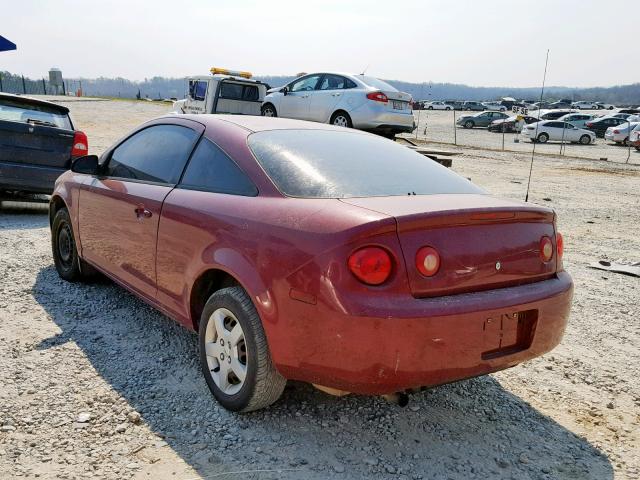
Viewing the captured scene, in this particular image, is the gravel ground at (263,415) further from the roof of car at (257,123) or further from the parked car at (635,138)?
the parked car at (635,138)

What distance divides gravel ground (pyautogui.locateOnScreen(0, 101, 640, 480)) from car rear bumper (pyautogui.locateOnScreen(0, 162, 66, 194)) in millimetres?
3184

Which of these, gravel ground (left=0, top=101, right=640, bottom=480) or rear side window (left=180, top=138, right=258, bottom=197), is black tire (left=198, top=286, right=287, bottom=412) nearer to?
gravel ground (left=0, top=101, right=640, bottom=480)

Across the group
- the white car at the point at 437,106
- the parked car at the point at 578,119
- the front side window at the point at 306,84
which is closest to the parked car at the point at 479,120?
the parked car at the point at 578,119

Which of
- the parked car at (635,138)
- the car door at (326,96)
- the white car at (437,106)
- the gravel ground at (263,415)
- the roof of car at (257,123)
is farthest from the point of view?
the white car at (437,106)

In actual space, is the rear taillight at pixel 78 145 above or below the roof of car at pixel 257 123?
below

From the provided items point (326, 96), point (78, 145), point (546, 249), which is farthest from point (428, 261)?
point (326, 96)

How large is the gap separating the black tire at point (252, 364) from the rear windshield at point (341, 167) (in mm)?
594

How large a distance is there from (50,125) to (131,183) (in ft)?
14.7

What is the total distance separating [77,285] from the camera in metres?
5.01

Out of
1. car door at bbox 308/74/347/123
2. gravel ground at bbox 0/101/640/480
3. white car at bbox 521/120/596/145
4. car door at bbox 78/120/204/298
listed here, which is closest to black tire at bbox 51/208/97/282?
gravel ground at bbox 0/101/640/480

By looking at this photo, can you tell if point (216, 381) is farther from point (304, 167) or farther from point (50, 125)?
point (50, 125)

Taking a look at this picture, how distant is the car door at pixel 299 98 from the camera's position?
1463cm

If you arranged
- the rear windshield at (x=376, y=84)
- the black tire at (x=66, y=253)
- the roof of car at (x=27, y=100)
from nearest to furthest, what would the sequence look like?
the black tire at (x=66, y=253) → the roof of car at (x=27, y=100) → the rear windshield at (x=376, y=84)

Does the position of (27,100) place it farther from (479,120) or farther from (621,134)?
(479,120)
